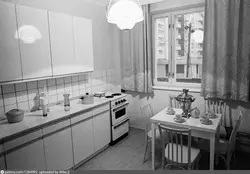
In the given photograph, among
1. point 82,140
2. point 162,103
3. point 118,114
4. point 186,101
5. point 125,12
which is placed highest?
point 125,12

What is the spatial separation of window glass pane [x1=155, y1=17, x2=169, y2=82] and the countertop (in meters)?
1.54

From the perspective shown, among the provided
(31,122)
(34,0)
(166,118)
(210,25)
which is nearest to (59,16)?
(34,0)

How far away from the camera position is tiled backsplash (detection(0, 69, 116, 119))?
247cm

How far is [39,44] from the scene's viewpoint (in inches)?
96.7

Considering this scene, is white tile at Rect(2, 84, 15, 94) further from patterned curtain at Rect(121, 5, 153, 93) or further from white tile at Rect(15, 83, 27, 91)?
patterned curtain at Rect(121, 5, 153, 93)

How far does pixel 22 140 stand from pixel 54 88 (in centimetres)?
112

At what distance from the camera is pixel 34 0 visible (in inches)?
108

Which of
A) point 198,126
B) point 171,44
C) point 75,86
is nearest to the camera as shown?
point 198,126

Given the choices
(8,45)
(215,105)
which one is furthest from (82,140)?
(215,105)

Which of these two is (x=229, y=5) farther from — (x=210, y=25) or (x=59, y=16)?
(x=59, y=16)

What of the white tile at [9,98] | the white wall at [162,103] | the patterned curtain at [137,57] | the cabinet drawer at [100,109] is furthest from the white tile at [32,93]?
the patterned curtain at [137,57]

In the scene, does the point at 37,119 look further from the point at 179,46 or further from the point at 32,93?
the point at 179,46

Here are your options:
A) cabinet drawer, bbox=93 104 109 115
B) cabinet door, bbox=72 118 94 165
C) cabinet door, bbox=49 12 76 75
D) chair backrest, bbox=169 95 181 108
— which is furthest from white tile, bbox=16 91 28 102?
chair backrest, bbox=169 95 181 108

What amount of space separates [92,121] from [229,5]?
2759 mm
